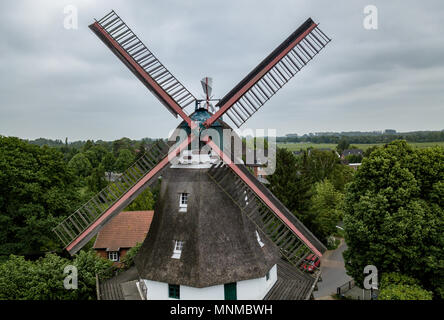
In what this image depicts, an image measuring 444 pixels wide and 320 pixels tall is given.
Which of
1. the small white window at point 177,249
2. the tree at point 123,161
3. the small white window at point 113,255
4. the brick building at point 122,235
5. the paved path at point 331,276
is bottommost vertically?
the paved path at point 331,276

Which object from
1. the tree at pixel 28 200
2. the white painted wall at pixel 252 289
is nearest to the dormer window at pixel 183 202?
the white painted wall at pixel 252 289

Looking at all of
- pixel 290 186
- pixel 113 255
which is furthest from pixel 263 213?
pixel 113 255

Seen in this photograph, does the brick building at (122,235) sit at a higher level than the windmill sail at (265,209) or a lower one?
lower

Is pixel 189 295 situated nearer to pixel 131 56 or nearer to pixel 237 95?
pixel 237 95

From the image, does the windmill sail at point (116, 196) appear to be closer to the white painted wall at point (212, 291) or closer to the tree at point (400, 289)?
the white painted wall at point (212, 291)

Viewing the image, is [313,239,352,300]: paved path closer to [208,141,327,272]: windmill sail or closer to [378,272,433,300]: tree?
[378,272,433,300]: tree

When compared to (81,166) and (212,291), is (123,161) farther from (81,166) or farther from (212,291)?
(212,291)
